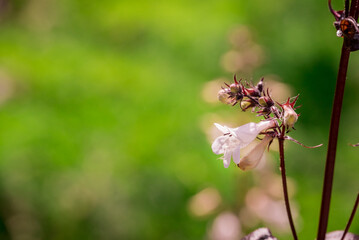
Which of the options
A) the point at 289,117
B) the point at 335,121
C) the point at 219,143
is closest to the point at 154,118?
the point at 219,143

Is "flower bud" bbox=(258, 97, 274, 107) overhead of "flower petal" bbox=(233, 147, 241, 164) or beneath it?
overhead

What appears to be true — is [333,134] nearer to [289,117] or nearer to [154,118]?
[289,117]

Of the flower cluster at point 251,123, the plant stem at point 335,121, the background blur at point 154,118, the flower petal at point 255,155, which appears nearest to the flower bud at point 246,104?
the flower cluster at point 251,123

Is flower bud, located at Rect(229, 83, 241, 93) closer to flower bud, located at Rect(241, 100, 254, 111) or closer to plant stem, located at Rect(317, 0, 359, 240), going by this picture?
flower bud, located at Rect(241, 100, 254, 111)

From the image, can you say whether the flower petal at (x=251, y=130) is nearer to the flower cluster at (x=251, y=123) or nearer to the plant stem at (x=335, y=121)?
the flower cluster at (x=251, y=123)

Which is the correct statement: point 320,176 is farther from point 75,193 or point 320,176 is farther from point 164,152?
point 75,193

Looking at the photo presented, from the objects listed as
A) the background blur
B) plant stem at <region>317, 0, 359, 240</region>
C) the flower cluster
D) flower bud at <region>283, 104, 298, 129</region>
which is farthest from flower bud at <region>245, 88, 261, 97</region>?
the background blur
